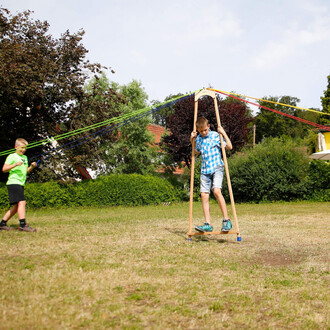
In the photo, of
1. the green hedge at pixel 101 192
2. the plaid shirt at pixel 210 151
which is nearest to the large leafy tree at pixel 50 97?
the green hedge at pixel 101 192

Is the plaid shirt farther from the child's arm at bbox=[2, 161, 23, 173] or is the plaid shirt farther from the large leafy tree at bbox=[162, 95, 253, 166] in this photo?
the large leafy tree at bbox=[162, 95, 253, 166]

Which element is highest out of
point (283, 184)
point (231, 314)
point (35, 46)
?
point (35, 46)

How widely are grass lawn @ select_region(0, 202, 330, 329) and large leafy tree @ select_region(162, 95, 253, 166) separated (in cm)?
2021

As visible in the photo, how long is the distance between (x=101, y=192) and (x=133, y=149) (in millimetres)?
9608

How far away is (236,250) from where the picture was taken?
5.95 m

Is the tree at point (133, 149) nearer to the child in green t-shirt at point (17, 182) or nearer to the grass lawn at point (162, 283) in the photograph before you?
the child in green t-shirt at point (17, 182)

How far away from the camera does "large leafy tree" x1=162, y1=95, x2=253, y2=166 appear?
26906mm

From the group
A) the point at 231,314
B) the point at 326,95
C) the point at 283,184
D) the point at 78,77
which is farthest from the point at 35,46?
the point at 326,95

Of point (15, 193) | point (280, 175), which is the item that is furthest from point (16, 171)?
point (280, 175)

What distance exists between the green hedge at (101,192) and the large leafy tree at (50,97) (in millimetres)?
1001

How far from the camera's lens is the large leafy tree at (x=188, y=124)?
26.9 metres

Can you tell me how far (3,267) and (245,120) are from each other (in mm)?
26675

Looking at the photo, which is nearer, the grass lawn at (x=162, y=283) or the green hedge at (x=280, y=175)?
the grass lawn at (x=162, y=283)

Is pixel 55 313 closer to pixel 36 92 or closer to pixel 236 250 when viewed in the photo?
pixel 236 250
